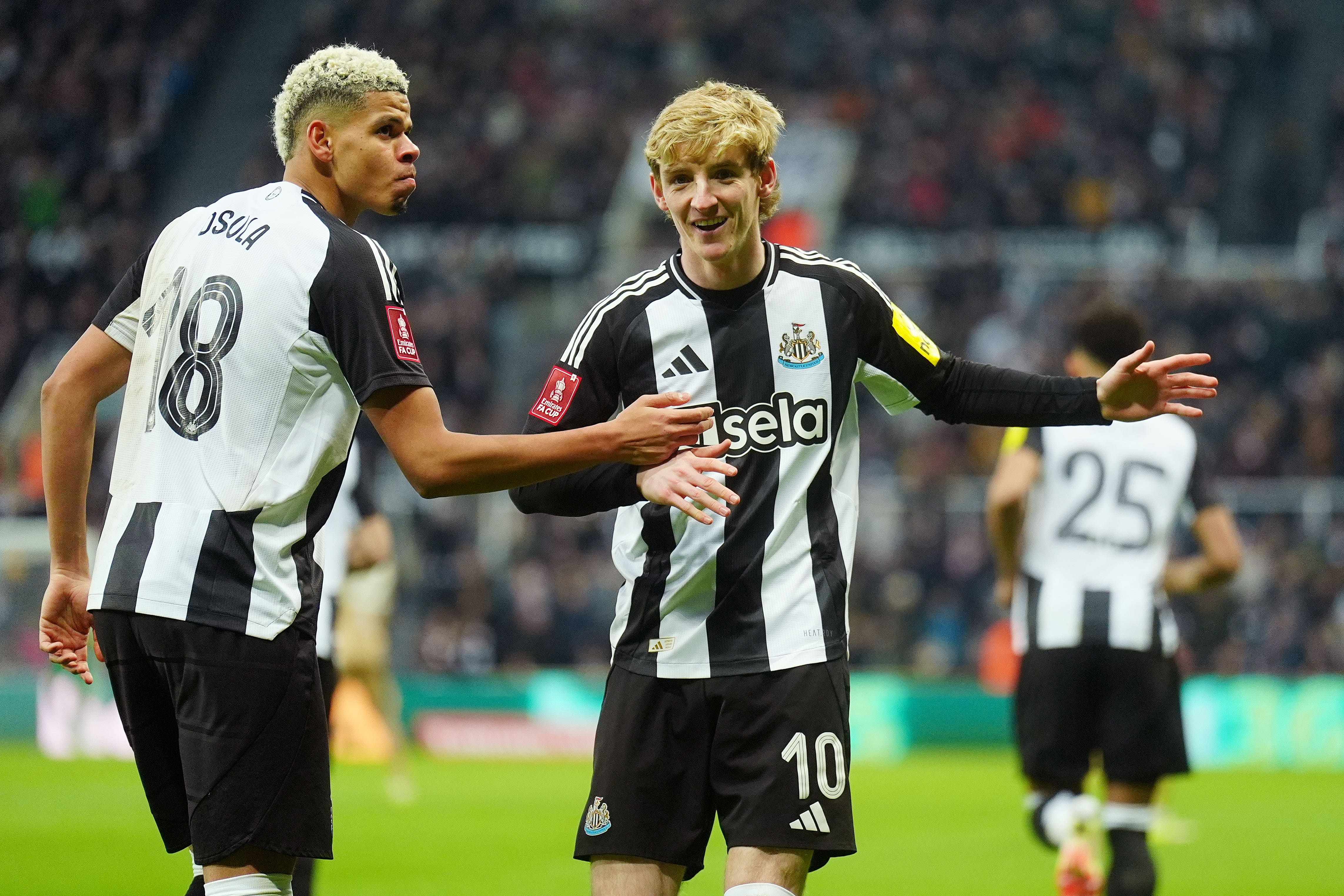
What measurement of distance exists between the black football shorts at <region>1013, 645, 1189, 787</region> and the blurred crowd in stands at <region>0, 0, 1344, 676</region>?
10489 mm

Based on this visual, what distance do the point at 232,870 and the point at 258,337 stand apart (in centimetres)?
108

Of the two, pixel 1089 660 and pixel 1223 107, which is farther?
pixel 1223 107

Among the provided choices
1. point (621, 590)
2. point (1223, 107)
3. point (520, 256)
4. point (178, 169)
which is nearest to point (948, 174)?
point (1223, 107)

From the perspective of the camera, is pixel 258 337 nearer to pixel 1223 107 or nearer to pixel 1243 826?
pixel 1243 826

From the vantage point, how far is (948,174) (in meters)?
22.5

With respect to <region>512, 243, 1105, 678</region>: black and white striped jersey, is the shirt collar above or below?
above

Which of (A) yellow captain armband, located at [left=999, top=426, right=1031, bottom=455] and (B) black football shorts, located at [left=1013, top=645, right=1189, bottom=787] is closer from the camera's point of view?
(B) black football shorts, located at [left=1013, top=645, right=1189, bottom=787]

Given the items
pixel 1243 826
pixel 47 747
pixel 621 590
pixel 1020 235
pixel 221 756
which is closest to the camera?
pixel 221 756

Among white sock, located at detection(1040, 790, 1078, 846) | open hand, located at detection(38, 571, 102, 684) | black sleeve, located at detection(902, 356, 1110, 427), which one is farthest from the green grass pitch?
black sleeve, located at detection(902, 356, 1110, 427)

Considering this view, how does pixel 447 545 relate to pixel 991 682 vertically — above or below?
above

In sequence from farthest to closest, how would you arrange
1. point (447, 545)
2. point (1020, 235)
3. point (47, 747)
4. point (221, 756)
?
1. point (1020, 235)
2. point (447, 545)
3. point (47, 747)
4. point (221, 756)

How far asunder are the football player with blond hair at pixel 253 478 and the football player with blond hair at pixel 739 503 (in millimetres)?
464

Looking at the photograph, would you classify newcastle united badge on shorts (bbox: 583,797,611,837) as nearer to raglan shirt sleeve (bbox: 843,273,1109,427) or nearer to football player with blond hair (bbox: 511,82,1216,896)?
football player with blond hair (bbox: 511,82,1216,896)

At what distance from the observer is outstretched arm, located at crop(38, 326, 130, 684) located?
12.0ft
